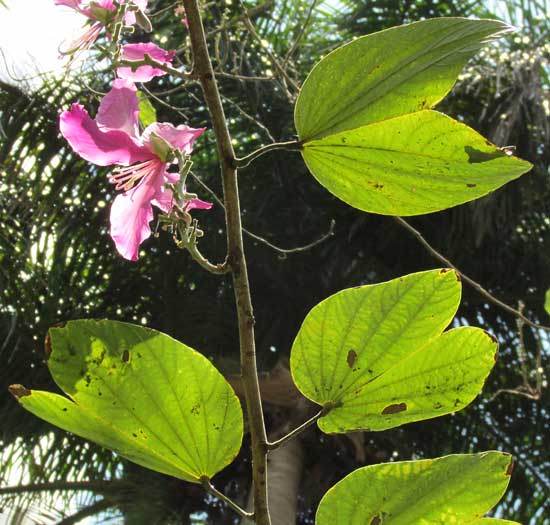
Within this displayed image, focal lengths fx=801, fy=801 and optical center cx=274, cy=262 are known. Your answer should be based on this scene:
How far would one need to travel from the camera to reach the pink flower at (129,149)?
42 cm

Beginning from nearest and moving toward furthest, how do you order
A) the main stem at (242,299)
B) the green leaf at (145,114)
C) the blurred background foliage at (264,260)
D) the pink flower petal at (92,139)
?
1. the main stem at (242,299)
2. the pink flower petal at (92,139)
3. the green leaf at (145,114)
4. the blurred background foliage at (264,260)

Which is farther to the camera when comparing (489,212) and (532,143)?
(532,143)

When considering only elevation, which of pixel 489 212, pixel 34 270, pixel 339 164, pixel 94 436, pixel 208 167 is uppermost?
pixel 208 167

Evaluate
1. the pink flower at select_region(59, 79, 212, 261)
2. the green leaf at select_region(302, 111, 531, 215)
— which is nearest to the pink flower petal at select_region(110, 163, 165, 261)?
the pink flower at select_region(59, 79, 212, 261)

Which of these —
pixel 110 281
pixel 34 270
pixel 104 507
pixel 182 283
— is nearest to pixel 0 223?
pixel 34 270

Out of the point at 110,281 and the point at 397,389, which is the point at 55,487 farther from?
the point at 397,389

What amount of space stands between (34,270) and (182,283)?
0.62 meters

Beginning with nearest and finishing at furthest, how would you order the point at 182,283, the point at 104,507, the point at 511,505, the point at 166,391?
the point at 166,391, the point at 104,507, the point at 511,505, the point at 182,283

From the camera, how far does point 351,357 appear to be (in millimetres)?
337

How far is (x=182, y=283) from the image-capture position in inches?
117

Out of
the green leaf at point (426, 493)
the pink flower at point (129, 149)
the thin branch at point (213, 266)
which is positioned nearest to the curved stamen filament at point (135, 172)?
the pink flower at point (129, 149)

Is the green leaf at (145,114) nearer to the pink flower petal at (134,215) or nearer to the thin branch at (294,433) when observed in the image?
the pink flower petal at (134,215)

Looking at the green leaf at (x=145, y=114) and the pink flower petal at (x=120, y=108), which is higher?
the green leaf at (x=145, y=114)

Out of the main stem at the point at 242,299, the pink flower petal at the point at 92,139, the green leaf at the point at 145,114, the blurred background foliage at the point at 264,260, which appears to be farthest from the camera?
the blurred background foliage at the point at 264,260
